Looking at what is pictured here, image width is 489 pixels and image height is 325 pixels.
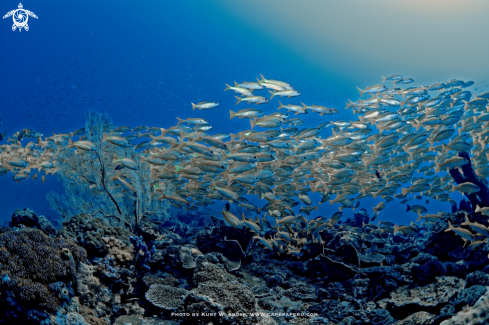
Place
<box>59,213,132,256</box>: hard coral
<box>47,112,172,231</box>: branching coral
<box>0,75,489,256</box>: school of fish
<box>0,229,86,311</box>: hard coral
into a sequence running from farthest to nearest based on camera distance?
<box>0,75,489,256</box>: school of fish < <box>47,112,172,231</box>: branching coral < <box>59,213,132,256</box>: hard coral < <box>0,229,86,311</box>: hard coral

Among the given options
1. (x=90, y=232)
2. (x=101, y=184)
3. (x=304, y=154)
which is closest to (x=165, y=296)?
(x=90, y=232)

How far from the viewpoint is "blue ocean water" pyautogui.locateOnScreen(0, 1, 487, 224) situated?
74188 millimetres

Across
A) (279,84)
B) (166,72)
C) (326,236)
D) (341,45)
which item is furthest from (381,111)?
(166,72)

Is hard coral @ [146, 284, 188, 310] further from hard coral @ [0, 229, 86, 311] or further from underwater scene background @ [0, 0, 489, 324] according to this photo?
hard coral @ [0, 229, 86, 311]

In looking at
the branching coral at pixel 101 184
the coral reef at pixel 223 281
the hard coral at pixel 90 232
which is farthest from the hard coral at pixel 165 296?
the branching coral at pixel 101 184

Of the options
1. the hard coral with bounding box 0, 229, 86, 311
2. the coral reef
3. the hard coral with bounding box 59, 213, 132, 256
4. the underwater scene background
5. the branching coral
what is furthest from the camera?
the branching coral

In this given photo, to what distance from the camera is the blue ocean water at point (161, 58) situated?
7419cm

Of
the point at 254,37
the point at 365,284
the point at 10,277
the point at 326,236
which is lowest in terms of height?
the point at 365,284

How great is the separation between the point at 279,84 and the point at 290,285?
19.0 feet

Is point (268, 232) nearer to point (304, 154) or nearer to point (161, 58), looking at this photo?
point (304, 154)

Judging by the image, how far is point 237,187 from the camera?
835cm

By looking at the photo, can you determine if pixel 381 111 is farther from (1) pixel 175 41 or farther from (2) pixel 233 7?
(1) pixel 175 41

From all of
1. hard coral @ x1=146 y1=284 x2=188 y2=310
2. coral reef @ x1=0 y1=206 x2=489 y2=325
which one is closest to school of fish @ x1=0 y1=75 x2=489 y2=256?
coral reef @ x1=0 y1=206 x2=489 y2=325

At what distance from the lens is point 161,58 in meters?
88.9
